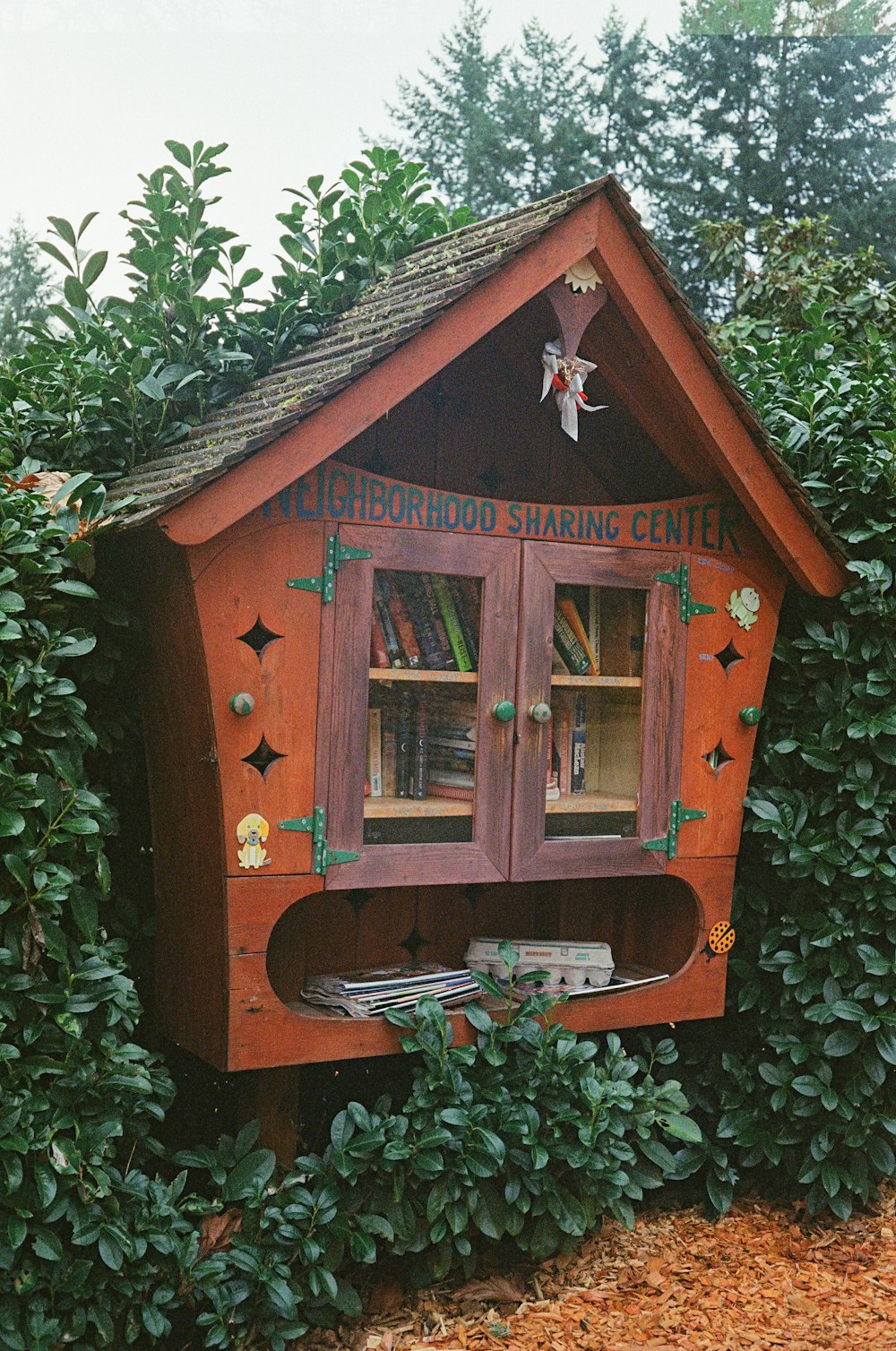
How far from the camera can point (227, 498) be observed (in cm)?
268

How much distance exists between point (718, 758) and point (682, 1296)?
1.36 m

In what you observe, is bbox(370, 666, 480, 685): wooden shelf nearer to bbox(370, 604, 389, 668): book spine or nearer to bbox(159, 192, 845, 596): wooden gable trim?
bbox(370, 604, 389, 668): book spine

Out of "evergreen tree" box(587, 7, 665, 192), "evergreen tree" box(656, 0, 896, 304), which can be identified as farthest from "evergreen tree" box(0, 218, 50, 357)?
"evergreen tree" box(656, 0, 896, 304)

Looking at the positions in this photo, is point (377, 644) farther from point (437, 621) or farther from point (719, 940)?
point (719, 940)

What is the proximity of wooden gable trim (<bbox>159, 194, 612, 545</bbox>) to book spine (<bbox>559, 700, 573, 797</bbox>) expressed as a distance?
0.91 meters

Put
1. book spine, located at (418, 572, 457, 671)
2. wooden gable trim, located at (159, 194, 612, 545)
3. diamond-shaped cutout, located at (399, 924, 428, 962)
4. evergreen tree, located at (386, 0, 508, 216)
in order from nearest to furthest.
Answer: wooden gable trim, located at (159, 194, 612, 545), book spine, located at (418, 572, 457, 671), diamond-shaped cutout, located at (399, 924, 428, 962), evergreen tree, located at (386, 0, 508, 216)

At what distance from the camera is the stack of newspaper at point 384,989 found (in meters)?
3.18

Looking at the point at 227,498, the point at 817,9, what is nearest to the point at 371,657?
the point at 227,498

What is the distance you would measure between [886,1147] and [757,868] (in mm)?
803

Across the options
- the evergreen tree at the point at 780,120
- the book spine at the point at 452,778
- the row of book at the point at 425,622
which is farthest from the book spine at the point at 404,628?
the evergreen tree at the point at 780,120

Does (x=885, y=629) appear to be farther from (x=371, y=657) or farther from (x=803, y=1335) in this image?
(x=803, y=1335)

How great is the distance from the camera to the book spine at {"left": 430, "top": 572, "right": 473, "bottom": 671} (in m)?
3.11

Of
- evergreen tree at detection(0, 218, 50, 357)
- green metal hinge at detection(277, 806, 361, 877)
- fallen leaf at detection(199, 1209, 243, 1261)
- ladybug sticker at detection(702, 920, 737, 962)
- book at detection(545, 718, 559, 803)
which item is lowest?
fallen leaf at detection(199, 1209, 243, 1261)

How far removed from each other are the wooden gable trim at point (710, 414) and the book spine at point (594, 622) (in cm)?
45
